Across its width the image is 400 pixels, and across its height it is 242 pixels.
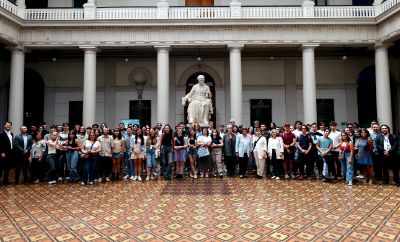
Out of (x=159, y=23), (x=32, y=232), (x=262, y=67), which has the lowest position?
(x=32, y=232)

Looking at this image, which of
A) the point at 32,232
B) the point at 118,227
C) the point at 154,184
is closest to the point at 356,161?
the point at 154,184

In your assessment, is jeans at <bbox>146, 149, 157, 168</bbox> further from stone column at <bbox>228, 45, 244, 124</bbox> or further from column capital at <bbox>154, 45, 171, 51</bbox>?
column capital at <bbox>154, 45, 171, 51</bbox>

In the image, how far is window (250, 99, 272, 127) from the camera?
19.9 meters

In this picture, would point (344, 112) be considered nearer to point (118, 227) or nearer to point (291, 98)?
point (291, 98)

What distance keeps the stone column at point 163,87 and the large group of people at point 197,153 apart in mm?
4471

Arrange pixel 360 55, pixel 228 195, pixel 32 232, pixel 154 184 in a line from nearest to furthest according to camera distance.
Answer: pixel 32 232 → pixel 228 195 → pixel 154 184 → pixel 360 55

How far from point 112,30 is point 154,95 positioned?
5.04 metres

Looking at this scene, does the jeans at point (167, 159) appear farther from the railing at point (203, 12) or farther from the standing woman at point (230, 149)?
the railing at point (203, 12)

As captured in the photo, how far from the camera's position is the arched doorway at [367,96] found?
64.8 ft

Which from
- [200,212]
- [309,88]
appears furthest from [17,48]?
[309,88]

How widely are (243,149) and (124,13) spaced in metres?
10.4

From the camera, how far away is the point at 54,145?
32.1ft

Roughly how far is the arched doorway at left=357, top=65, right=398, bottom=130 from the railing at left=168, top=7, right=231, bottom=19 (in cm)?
1005

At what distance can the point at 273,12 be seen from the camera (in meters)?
16.5
